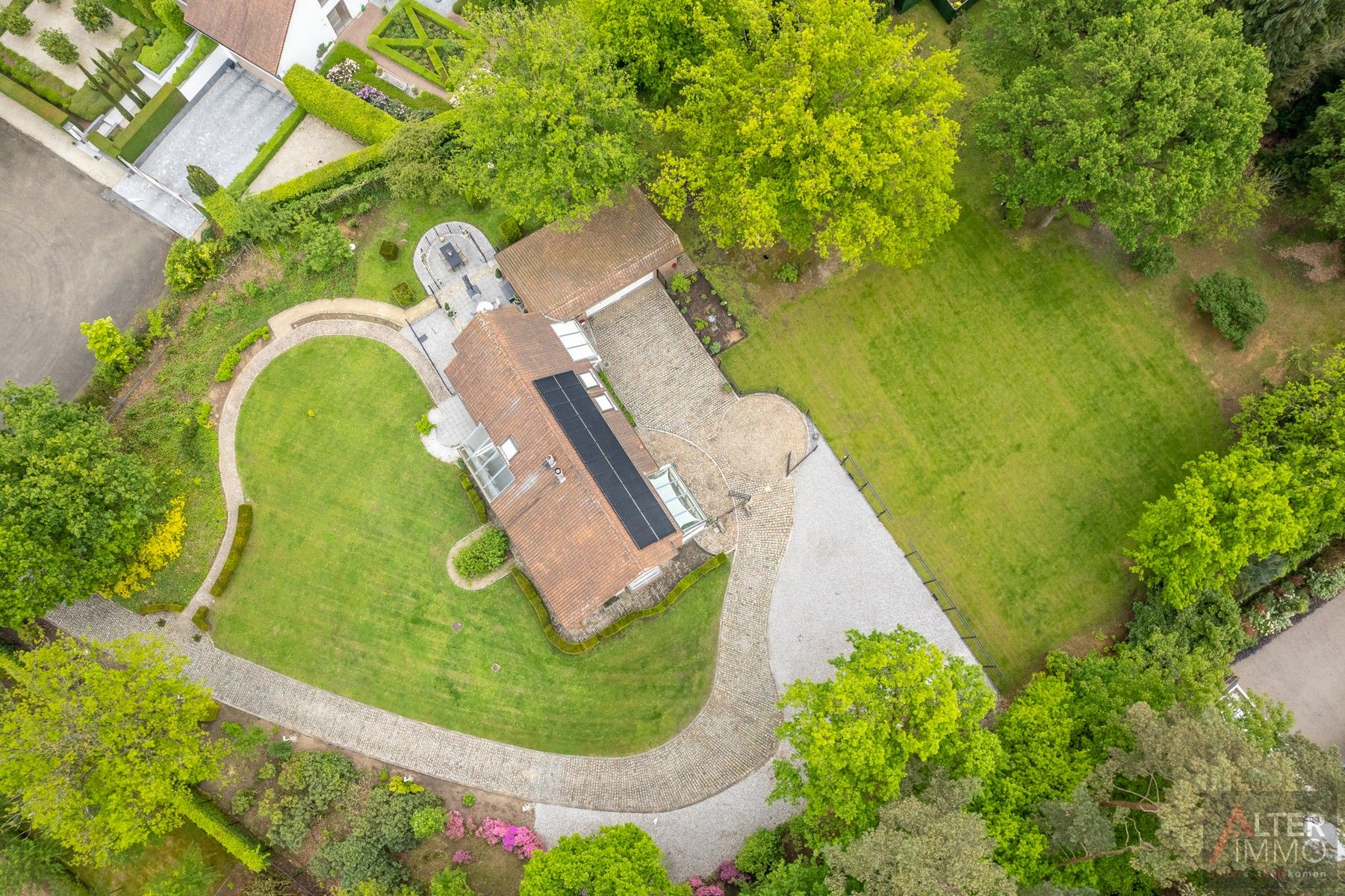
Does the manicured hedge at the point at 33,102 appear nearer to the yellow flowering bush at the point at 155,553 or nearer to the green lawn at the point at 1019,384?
the yellow flowering bush at the point at 155,553

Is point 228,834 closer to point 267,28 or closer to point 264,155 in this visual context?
point 264,155

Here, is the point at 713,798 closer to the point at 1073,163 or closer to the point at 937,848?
the point at 937,848

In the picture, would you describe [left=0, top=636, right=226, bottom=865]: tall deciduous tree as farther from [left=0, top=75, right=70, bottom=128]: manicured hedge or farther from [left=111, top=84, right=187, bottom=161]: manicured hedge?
[left=0, top=75, right=70, bottom=128]: manicured hedge

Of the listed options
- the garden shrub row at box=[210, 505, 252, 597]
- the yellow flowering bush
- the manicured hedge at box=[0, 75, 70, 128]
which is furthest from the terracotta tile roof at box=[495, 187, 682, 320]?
the manicured hedge at box=[0, 75, 70, 128]

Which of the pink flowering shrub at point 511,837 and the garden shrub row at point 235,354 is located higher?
the garden shrub row at point 235,354

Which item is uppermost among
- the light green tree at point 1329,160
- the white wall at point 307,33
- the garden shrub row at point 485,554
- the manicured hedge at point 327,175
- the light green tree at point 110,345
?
the white wall at point 307,33

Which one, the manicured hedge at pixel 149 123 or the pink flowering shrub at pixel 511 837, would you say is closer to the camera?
the pink flowering shrub at pixel 511 837

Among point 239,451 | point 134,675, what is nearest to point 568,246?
point 239,451

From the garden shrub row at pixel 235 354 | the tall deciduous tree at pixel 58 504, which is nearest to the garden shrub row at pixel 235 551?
the tall deciduous tree at pixel 58 504
